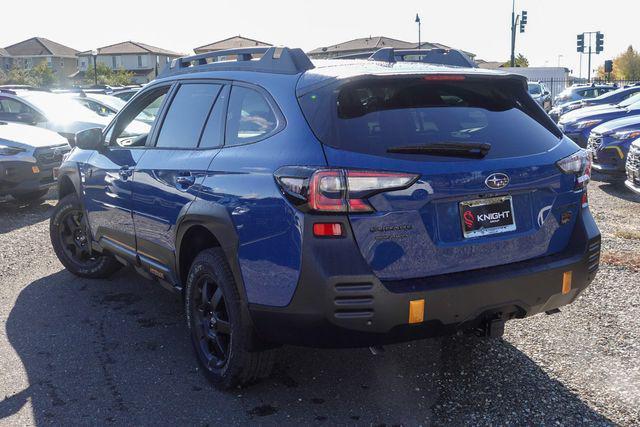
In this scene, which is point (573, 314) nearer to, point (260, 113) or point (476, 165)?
point (476, 165)

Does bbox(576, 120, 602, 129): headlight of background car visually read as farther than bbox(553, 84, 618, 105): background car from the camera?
No

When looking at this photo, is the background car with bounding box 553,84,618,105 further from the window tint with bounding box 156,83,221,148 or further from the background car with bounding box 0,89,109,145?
the window tint with bounding box 156,83,221,148

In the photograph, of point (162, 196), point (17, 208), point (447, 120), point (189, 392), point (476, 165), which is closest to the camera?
point (476, 165)

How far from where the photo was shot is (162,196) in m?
4.25

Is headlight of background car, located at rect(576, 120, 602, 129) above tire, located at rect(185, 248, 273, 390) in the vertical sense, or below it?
above

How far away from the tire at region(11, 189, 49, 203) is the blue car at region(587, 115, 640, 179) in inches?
329

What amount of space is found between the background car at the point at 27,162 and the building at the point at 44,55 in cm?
9614

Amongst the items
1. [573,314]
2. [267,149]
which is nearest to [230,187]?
[267,149]

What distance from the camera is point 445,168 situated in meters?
3.12

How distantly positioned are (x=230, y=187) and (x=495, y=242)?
1.37m

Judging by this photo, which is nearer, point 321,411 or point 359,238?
point 359,238

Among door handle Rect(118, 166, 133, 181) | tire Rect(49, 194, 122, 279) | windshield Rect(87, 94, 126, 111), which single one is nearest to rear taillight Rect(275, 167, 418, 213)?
door handle Rect(118, 166, 133, 181)

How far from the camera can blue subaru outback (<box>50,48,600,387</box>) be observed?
9.93 ft

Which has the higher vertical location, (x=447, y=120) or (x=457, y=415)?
(x=447, y=120)
